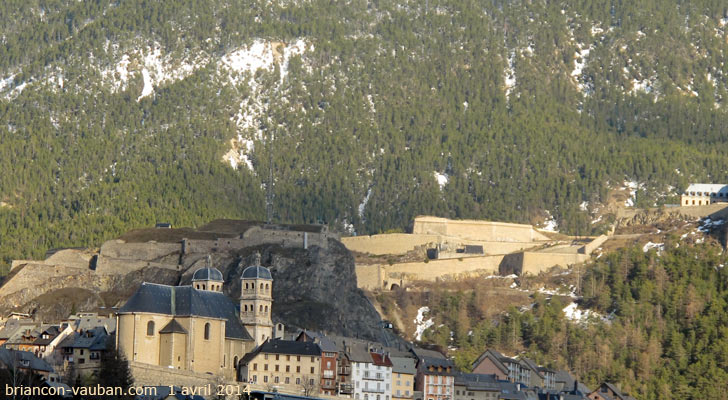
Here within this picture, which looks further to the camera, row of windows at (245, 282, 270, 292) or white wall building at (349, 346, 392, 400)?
row of windows at (245, 282, 270, 292)

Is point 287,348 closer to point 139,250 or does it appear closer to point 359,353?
point 359,353

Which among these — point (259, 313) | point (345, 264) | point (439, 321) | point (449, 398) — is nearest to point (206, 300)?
point (259, 313)

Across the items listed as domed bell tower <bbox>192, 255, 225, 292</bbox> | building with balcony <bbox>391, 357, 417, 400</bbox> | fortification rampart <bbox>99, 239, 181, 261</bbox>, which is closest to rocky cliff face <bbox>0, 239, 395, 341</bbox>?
fortification rampart <bbox>99, 239, 181, 261</bbox>

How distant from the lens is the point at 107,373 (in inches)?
5266

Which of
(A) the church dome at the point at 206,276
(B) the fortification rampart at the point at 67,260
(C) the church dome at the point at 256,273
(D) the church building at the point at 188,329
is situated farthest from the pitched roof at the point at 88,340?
(B) the fortification rampart at the point at 67,260

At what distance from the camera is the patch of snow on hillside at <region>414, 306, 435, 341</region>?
189050 millimetres

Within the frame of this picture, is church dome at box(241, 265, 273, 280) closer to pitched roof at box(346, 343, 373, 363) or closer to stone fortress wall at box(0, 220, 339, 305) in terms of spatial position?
pitched roof at box(346, 343, 373, 363)

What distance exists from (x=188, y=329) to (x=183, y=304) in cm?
252

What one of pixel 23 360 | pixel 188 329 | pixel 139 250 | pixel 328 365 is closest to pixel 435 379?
pixel 328 365

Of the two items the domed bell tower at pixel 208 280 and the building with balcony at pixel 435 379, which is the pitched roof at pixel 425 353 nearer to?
the building with balcony at pixel 435 379

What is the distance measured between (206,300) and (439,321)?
4893cm

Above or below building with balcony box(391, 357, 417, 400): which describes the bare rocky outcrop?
above

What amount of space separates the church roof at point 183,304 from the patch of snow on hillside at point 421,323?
43.6 metres

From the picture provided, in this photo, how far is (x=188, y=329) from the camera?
142 meters
